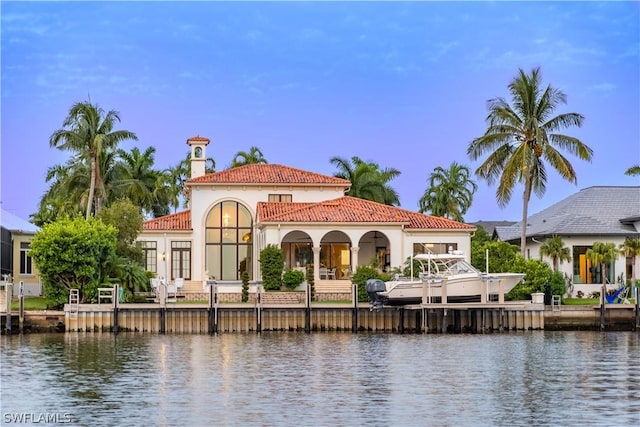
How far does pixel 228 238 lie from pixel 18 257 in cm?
1283

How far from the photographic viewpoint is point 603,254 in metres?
62.4

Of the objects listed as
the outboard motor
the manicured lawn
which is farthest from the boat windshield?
the manicured lawn

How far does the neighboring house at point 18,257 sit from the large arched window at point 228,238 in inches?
415

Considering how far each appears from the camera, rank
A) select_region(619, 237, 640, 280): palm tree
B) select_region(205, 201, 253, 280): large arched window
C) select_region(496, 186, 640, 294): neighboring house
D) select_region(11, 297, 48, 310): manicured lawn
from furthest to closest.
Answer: select_region(205, 201, 253, 280): large arched window < select_region(496, 186, 640, 294): neighboring house < select_region(619, 237, 640, 280): palm tree < select_region(11, 297, 48, 310): manicured lawn


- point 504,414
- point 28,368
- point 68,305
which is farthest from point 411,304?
point 504,414

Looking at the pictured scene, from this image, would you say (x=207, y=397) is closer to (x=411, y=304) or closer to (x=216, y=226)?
(x=411, y=304)

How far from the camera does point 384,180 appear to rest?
3462 inches

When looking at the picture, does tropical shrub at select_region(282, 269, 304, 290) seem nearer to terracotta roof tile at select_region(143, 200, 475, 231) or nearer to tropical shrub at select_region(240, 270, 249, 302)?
tropical shrub at select_region(240, 270, 249, 302)

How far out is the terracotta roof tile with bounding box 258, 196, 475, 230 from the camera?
64.8 meters

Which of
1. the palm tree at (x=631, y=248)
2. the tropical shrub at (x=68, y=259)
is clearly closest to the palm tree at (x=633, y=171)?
the palm tree at (x=631, y=248)

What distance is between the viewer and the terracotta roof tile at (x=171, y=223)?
70188 millimetres

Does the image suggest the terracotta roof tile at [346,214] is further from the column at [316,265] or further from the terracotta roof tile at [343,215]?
the column at [316,265]

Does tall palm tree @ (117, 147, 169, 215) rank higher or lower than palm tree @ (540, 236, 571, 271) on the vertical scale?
higher

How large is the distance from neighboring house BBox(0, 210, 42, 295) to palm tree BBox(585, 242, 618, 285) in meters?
32.1
